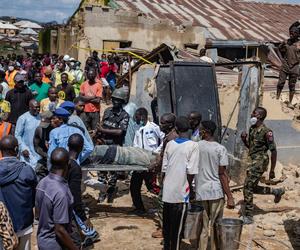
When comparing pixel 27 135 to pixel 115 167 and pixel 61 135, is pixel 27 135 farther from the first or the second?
pixel 115 167

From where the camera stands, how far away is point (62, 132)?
658cm

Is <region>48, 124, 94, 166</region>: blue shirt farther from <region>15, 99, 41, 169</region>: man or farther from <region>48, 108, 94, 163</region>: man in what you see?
<region>15, 99, 41, 169</region>: man

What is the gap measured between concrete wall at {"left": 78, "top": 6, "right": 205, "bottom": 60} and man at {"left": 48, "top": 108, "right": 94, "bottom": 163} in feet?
41.2

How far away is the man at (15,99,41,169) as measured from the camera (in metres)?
7.57

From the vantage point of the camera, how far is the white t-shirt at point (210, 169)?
6117 millimetres

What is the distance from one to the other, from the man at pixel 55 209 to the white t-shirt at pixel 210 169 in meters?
2.09

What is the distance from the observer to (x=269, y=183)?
9.98 metres

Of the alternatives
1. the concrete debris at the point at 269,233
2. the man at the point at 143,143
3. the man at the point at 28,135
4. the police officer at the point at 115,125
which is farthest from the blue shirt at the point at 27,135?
the concrete debris at the point at 269,233

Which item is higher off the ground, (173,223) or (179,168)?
(179,168)

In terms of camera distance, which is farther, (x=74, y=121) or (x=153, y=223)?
(x=153, y=223)

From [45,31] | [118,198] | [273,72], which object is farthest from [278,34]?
[118,198]

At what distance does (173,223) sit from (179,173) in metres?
0.61

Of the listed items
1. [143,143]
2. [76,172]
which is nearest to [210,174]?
[76,172]

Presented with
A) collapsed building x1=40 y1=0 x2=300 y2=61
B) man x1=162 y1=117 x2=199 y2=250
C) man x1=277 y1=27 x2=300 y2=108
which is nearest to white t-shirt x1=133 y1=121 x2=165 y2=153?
man x1=162 y1=117 x2=199 y2=250
